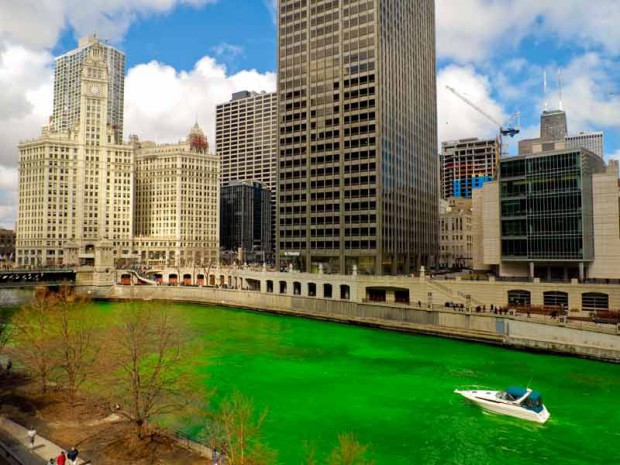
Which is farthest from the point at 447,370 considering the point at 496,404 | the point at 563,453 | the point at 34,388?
the point at 34,388

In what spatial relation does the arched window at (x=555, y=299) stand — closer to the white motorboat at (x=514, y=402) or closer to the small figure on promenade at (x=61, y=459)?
the white motorboat at (x=514, y=402)

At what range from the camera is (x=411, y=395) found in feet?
149

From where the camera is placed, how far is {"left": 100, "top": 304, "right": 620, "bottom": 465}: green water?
34.2m

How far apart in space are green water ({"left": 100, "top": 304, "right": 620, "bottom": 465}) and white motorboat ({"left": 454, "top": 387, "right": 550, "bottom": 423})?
0.74 m

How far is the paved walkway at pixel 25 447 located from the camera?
25.5 m

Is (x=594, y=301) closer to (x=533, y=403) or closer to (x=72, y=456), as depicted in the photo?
(x=533, y=403)

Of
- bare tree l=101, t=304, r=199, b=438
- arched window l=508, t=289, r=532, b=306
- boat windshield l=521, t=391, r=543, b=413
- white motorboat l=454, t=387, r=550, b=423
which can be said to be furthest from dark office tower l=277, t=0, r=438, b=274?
bare tree l=101, t=304, r=199, b=438

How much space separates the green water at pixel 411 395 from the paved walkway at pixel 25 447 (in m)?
14.5

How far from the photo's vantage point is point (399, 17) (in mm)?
143000

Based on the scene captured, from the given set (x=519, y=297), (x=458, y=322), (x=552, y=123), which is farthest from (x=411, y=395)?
(x=552, y=123)

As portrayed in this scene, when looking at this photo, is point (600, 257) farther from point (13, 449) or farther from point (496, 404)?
point (13, 449)

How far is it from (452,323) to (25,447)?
61328 mm

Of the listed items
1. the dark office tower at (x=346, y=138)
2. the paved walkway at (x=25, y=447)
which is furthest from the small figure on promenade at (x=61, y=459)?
the dark office tower at (x=346, y=138)

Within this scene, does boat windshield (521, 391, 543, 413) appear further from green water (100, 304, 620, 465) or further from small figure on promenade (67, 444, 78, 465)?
small figure on promenade (67, 444, 78, 465)
